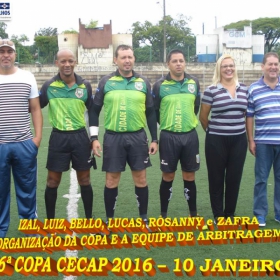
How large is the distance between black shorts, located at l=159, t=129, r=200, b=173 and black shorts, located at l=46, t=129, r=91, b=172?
83cm

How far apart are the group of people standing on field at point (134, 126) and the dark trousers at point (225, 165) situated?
1 cm

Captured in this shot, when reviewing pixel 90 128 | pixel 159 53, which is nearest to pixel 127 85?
pixel 90 128

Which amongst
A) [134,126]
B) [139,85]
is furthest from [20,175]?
[139,85]

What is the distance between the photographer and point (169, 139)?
4.89 meters

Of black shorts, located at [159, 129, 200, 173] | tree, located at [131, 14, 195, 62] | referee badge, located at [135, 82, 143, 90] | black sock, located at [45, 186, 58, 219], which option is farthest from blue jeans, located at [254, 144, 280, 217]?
tree, located at [131, 14, 195, 62]

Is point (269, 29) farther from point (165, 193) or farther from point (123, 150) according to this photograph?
point (123, 150)

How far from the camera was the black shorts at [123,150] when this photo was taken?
466cm

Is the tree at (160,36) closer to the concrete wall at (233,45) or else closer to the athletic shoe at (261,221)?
the concrete wall at (233,45)

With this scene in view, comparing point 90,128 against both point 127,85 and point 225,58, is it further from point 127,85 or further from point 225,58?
point 225,58

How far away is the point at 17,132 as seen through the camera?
4402 mm

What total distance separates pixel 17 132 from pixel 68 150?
56cm

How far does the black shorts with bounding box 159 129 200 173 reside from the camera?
488cm

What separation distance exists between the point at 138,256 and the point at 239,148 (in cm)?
160

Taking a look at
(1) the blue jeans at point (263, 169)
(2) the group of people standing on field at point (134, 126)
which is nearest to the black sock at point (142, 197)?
(2) the group of people standing on field at point (134, 126)
